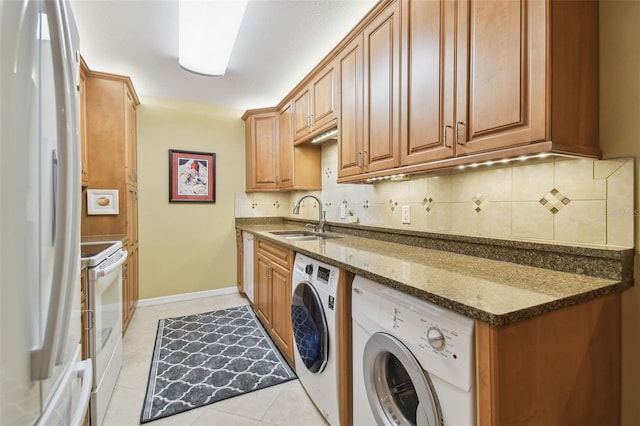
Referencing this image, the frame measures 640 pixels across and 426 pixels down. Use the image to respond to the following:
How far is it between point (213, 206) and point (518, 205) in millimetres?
3265

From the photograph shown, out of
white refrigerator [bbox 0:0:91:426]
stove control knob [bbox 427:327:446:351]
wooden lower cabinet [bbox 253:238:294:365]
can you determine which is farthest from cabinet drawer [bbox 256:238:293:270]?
white refrigerator [bbox 0:0:91:426]

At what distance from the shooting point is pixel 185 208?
352cm

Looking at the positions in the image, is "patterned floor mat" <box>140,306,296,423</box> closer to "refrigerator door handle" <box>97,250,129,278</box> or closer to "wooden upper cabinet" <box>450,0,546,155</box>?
"refrigerator door handle" <box>97,250,129,278</box>

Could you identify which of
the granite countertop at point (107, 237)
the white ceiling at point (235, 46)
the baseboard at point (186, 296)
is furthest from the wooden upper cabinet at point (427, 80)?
the baseboard at point (186, 296)

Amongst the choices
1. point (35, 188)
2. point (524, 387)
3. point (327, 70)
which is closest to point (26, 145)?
point (35, 188)

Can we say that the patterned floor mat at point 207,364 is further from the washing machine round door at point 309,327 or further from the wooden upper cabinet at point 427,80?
the wooden upper cabinet at point 427,80

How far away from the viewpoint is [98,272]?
1.45 meters

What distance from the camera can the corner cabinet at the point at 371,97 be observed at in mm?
1581

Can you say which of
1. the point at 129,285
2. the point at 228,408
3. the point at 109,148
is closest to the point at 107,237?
the point at 129,285

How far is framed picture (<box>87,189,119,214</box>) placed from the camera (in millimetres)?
2516

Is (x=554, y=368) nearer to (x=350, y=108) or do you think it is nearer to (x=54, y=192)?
(x=54, y=192)

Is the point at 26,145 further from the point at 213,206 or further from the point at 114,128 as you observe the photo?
the point at 213,206

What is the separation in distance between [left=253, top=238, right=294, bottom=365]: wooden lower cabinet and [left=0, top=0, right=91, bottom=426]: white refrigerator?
131cm

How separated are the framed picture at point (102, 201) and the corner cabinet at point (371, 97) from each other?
2.06 m
